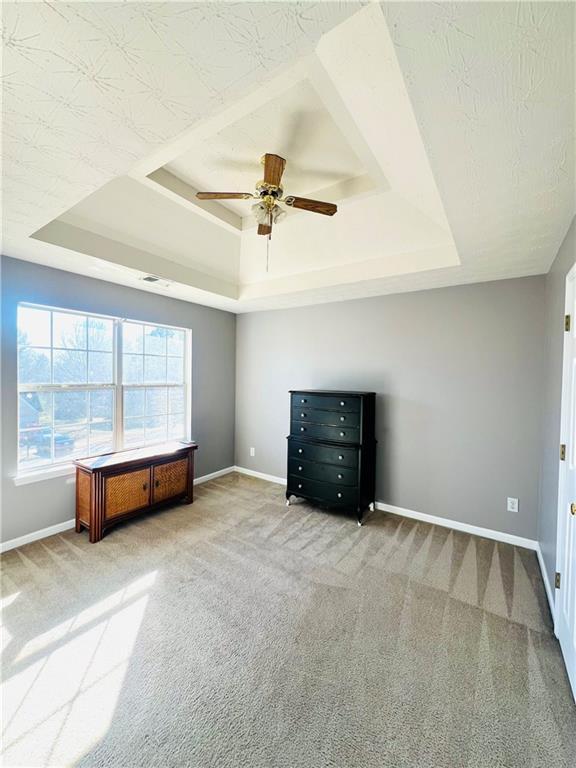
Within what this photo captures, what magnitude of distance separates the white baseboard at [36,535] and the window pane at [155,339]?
1.93 m

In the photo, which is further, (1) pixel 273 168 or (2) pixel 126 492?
(2) pixel 126 492

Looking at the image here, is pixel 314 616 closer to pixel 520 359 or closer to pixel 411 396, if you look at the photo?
pixel 411 396

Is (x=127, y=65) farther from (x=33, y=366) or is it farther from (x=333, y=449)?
(x=333, y=449)

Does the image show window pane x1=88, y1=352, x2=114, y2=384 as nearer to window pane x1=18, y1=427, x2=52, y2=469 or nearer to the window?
the window

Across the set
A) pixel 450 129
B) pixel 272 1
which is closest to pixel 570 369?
pixel 450 129

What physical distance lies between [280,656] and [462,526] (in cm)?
225

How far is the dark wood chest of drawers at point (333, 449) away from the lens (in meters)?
3.22

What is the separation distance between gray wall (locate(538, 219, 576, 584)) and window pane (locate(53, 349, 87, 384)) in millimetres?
3924

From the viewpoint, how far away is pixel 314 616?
197 centimetres

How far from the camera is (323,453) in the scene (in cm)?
340

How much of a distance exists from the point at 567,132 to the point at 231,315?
4.04 meters

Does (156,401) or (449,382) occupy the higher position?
(449,382)

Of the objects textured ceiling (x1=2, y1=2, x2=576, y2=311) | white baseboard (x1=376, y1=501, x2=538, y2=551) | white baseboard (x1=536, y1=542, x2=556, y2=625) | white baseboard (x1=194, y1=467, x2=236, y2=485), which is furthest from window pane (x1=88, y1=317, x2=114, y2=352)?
white baseboard (x1=536, y1=542, x2=556, y2=625)

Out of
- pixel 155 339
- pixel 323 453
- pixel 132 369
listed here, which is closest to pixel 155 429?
pixel 132 369
